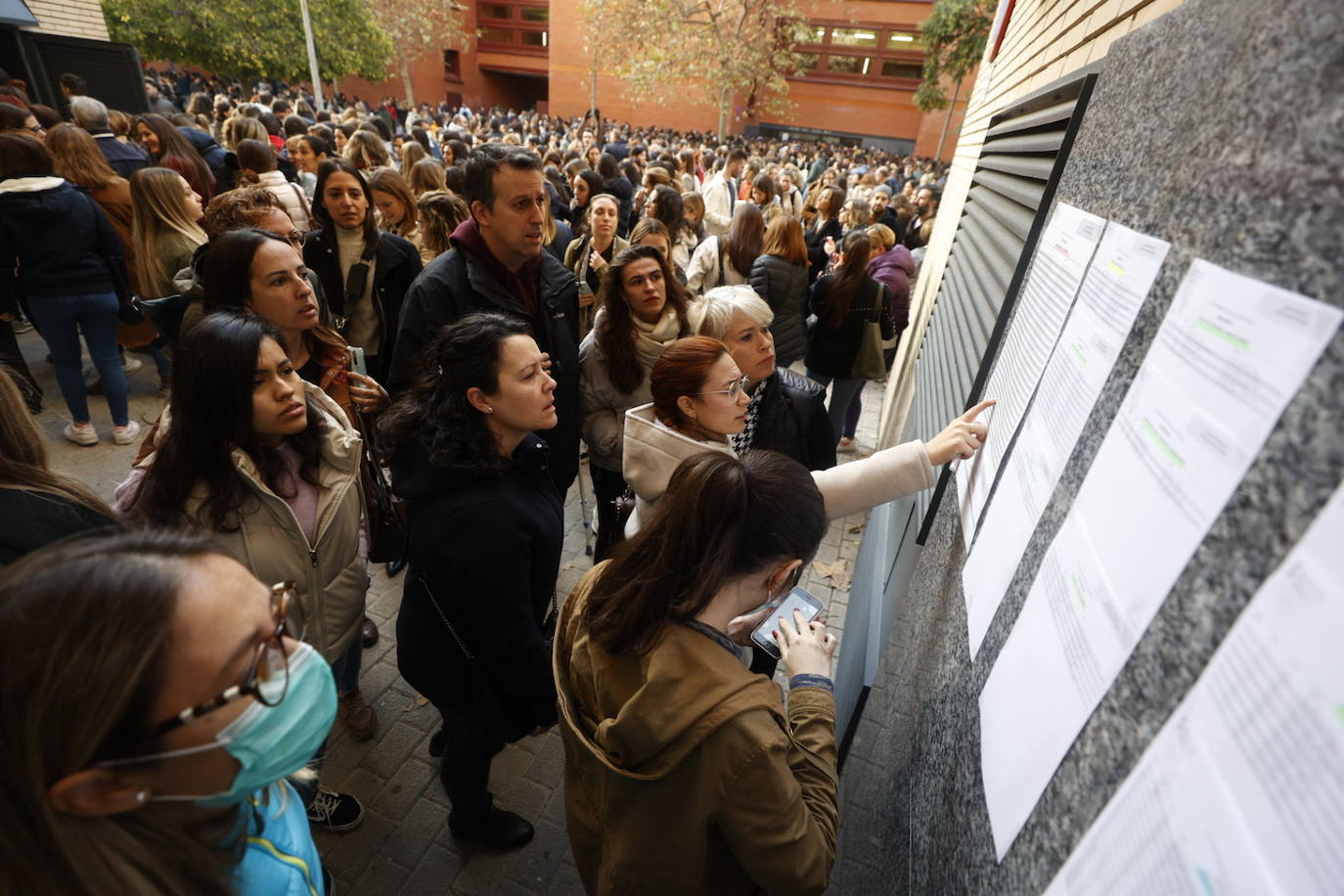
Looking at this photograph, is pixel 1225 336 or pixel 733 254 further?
pixel 733 254

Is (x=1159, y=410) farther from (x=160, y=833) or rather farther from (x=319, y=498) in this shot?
(x=319, y=498)

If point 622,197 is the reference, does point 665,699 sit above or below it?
below

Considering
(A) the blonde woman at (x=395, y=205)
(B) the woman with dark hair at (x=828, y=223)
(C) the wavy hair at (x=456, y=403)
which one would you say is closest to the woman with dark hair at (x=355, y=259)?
(A) the blonde woman at (x=395, y=205)

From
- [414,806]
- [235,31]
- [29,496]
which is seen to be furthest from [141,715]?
[235,31]

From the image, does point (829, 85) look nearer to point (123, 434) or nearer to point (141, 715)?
point (123, 434)

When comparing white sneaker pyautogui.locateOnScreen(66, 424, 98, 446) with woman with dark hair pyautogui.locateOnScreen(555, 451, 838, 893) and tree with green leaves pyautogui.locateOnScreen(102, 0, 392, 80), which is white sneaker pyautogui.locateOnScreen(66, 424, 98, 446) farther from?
tree with green leaves pyautogui.locateOnScreen(102, 0, 392, 80)

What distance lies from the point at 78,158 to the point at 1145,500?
642cm

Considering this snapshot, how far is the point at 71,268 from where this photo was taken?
4.05 meters

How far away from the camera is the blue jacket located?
3.83 ft

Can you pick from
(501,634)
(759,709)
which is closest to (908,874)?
(759,709)

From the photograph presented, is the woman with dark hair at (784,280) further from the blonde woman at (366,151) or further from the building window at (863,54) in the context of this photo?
the building window at (863,54)

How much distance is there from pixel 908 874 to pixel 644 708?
36.3 inches

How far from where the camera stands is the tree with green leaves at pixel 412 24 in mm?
30656

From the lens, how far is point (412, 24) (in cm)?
3186
